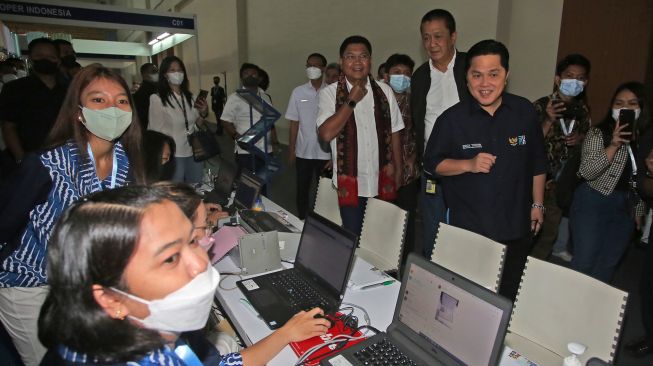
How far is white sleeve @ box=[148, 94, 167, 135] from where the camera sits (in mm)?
3594

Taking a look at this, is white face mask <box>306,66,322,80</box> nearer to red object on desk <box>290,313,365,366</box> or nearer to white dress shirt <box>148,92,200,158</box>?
white dress shirt <box>148,92,200,158</box>

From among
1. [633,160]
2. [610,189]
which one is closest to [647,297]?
[610,189]

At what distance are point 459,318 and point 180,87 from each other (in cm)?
337

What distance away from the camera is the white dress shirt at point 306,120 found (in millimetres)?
4094

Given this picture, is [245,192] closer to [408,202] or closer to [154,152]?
[154,152]

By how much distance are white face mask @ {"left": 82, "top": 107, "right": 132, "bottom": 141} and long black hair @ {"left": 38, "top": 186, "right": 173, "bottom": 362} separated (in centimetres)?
97

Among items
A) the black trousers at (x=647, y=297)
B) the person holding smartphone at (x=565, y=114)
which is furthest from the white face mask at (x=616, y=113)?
the black trousers at (x=647, y=297)

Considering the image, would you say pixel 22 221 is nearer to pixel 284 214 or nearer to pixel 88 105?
pixel 88 105

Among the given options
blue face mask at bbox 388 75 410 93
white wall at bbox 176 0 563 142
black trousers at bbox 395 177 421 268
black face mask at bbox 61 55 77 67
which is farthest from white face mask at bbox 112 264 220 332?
black face mask at bbox 61 55 77 67

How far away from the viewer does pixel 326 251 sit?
1.60m

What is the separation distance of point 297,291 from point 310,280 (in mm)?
71

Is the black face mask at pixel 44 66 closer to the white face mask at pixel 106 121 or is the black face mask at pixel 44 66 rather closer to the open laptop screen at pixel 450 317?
the white face mask at pixel 106 121

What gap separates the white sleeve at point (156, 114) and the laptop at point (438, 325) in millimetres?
2993

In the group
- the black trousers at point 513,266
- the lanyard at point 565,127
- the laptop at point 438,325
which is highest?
the lanyard at point 565,127
